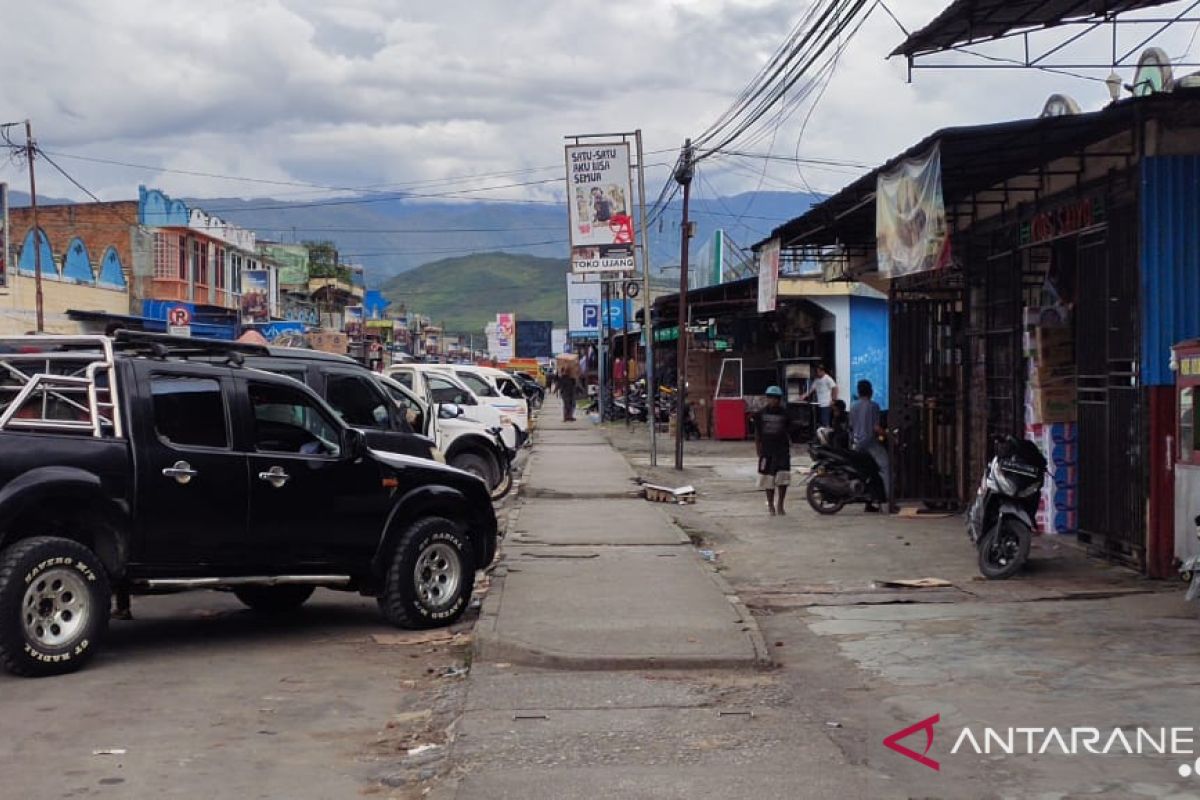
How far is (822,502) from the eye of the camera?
17500 millimetres

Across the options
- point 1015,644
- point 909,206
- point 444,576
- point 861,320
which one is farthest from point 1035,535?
point 861,320

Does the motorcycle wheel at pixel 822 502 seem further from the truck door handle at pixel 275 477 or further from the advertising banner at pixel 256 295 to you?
the advertising banner at pixel 256 295

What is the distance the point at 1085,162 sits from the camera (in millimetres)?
12430

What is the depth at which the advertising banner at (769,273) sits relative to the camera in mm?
19219

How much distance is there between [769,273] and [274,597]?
1131cm

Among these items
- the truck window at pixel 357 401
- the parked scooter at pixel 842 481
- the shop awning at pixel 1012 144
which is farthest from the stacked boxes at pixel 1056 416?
the truck window at pixel 357 401

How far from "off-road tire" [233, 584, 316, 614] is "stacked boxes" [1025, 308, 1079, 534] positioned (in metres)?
7.37

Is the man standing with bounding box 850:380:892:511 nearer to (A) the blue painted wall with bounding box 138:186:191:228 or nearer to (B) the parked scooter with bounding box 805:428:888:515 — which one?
(B) the parked scooter with bounding box 805:428:888:515

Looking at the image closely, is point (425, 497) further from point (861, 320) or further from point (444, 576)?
point (861, 320)

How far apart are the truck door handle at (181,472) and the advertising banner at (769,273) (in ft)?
39.7

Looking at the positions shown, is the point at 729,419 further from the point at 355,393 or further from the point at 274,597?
the point at 274,597

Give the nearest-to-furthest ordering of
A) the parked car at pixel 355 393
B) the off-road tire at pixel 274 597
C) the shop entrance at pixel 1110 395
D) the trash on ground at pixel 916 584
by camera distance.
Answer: the off-road tire at pixel 274 597 → the shop entrance at pixel 1110 395 → the trash on ground at pixel 916 584 → the parked car at pixel 355 393

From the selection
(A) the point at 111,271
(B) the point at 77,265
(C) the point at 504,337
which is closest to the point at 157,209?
(A) the point at 111,271

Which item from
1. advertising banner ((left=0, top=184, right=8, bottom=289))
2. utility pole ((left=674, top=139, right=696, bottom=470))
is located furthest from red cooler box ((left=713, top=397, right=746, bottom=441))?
advertising banner ((left=0, top=184, right=8, bottom=289))
